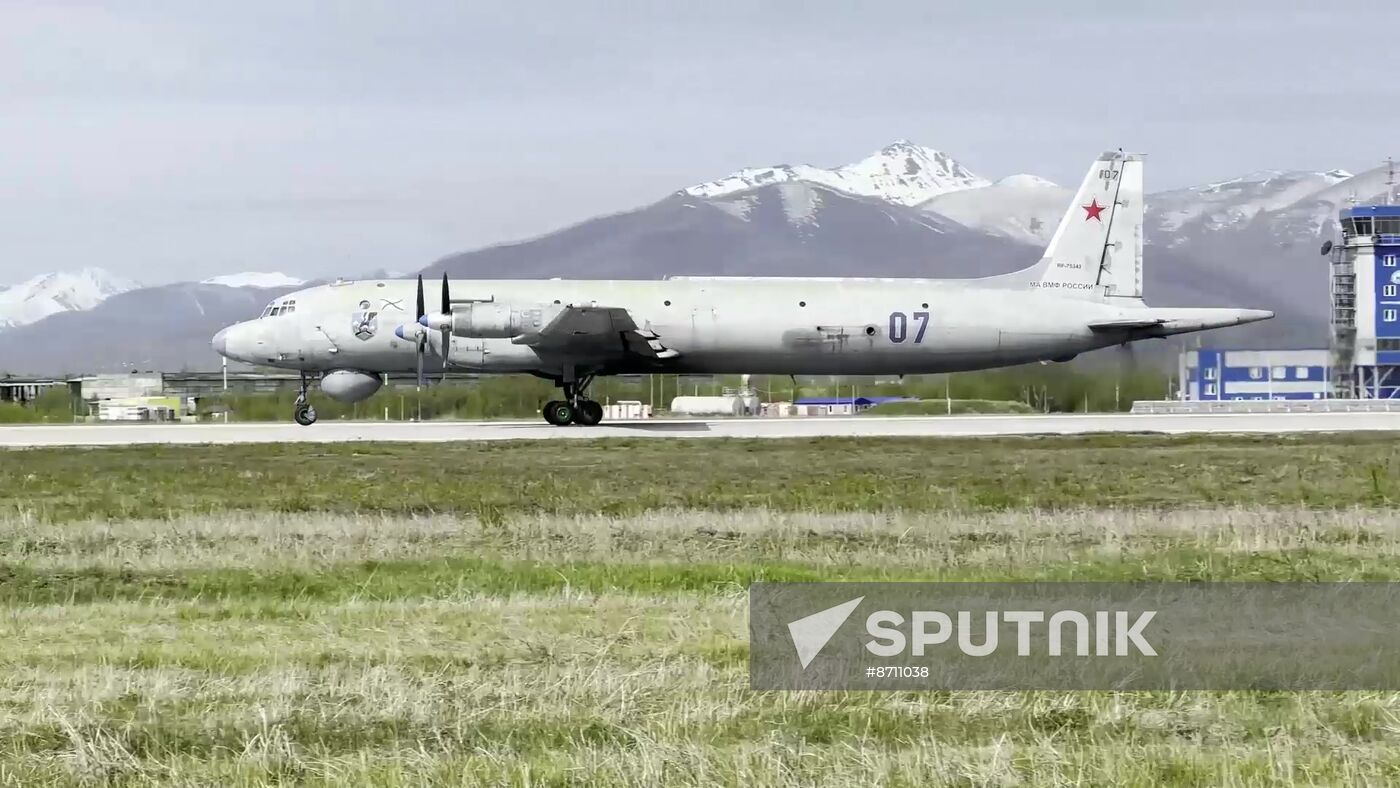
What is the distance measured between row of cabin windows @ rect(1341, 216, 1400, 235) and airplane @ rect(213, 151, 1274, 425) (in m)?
68.0

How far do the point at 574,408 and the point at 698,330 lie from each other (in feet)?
16.1

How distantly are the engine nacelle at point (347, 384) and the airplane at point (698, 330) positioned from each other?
0.15 feet

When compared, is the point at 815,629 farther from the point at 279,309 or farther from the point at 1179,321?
the point at 279,309

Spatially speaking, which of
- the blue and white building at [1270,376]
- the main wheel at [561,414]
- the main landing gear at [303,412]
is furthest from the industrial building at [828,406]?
the main landing gear at [303,412]

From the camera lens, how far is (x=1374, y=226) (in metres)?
104

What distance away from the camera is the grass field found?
6.52 meters

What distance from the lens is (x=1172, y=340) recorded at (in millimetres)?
59125

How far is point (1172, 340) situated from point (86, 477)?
4542cm

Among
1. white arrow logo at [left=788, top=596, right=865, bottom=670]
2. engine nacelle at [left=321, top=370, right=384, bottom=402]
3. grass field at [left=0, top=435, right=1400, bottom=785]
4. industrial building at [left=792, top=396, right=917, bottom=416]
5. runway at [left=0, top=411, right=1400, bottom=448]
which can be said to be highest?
engine nacelle at [left=321, top=370, right=384, bottom=402]

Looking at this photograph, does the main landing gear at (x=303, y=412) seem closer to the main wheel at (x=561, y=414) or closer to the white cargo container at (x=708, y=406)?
the main wheel at (x=561, y=414)

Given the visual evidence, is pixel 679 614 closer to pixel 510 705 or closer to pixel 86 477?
pixel 510 705

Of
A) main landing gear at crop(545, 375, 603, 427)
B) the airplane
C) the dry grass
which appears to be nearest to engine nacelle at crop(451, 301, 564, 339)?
the airplane

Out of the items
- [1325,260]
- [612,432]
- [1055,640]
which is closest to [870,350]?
[612,432]

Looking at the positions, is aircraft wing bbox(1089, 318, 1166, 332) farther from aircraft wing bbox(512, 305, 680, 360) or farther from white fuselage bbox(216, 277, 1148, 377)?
aircraft wing bbox(512, 305, 680, 360)
